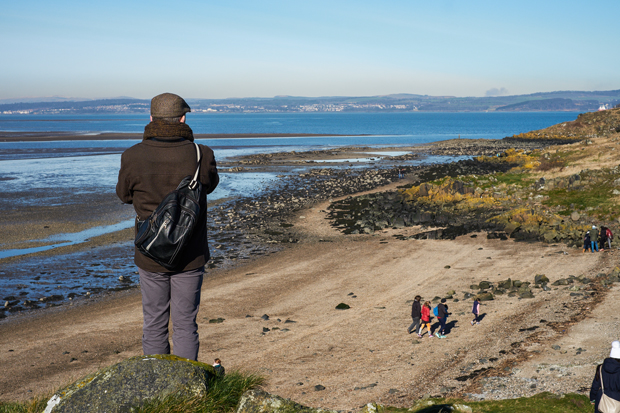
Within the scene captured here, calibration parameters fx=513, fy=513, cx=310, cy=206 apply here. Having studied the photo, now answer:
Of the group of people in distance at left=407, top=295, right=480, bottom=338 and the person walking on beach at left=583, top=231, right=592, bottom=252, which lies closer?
the group of people in distance at left=407, top=295, right=480, bottom=338

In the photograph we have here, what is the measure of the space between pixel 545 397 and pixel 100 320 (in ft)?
54.0

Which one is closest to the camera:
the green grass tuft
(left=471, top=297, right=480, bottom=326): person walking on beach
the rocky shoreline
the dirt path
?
the green grass tuft

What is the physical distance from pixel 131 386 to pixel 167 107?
2.82 m

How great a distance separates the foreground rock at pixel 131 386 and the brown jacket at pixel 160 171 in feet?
3.52

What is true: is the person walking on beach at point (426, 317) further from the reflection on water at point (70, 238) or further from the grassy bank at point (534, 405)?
the reflection on water at point (70, 238)

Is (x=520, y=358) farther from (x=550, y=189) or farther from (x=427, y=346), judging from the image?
(x=550, y=189)

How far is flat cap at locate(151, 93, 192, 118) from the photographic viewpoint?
17.1 ft

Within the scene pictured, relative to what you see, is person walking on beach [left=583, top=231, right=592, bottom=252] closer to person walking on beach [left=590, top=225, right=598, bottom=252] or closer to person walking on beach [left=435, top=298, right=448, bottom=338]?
person walking on beach [left=590, top=225, right=598, bottom=252]

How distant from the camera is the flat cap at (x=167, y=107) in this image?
5.21 m

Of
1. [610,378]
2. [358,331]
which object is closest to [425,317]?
[358,331]

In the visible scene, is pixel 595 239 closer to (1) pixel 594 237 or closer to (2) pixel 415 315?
(1) pixel 594 237

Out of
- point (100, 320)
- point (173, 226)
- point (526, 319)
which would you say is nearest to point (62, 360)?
point (100, 320)

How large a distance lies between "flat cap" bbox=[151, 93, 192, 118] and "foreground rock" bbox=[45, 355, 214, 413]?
2.52 metres

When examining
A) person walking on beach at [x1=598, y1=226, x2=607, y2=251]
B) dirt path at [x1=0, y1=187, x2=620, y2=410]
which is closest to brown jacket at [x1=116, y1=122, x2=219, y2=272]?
dirt path at [x1=0, y1=187, x2=620, y2=410]
